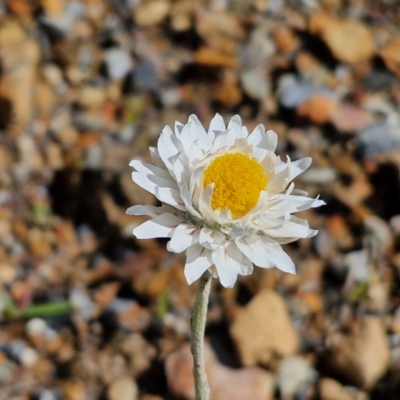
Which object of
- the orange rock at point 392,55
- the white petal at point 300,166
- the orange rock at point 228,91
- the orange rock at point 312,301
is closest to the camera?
the white petal at point 300,166

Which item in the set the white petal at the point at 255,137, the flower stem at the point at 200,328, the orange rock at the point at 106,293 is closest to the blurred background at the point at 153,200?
the orange rock at the point at 106,293

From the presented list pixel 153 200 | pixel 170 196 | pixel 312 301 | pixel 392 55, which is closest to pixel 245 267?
pixel 170 196

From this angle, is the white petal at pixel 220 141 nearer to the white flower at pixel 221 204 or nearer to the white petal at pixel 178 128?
the white flower at pixel 221 204

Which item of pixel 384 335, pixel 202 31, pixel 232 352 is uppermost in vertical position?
pixel 202 31

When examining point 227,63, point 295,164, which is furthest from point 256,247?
point 227,63

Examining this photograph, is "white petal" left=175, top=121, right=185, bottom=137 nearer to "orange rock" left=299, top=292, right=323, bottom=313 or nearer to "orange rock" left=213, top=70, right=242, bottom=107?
"orange rock" left=299, top=292, right=323, bottom=313

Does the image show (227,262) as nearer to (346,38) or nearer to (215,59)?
(215,59)

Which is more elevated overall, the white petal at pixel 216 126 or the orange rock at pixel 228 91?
the orange rock at pixel 228 91

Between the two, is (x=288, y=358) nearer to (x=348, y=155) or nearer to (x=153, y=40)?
(x=348, y=155)
